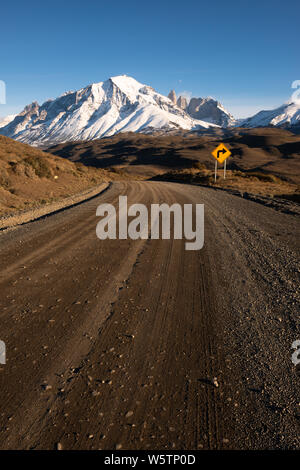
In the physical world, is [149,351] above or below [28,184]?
below

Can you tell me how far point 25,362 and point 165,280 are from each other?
9.10ft

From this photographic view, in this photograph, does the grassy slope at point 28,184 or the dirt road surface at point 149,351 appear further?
the grassy slope at point 28,184

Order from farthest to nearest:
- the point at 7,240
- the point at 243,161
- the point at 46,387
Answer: the point at 243,161 → the point at 7,240 → the point at 46,387

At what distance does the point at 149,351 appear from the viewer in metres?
3.25

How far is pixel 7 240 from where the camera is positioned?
26.1 ft

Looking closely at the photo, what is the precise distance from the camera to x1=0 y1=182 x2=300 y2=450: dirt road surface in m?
2.28

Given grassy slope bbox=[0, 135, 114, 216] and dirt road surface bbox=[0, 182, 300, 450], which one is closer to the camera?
dirt road surface bbox=[0, 182, 300, 450]

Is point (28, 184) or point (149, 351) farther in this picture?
point (28, 184)

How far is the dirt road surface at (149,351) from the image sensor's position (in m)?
2.28

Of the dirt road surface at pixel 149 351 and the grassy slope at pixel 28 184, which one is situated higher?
the grassy slope at pixel 28 184

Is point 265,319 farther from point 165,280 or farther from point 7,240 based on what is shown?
point 7,240

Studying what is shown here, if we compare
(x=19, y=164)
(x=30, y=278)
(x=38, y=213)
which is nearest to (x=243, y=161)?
(x=19, y=164)

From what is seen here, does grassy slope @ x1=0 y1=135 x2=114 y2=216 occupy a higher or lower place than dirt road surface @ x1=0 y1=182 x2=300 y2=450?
higher

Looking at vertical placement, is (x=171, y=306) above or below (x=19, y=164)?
below
